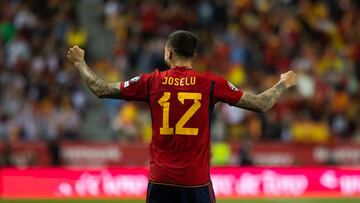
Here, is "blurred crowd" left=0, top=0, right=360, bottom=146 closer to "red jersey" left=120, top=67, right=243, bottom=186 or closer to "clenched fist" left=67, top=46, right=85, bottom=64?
"clenched fist" left=67, top=46, right=85, bottom=64

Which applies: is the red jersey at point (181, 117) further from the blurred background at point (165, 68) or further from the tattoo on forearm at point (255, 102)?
the blurred background at point (165, 68)

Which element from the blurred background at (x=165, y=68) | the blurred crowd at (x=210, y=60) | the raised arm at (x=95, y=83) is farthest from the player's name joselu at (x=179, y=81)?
the blurred crowd at (x=210, y=60)

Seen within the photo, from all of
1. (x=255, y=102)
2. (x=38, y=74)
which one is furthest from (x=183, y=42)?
(x=38, y=74)

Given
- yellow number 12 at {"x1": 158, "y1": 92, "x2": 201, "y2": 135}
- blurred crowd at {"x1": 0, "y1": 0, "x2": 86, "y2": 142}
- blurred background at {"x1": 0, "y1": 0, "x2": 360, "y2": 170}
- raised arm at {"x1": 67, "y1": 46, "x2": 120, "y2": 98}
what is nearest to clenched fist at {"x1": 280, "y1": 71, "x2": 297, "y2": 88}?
yellow number 12 at {"x1": 158, "y1": 92, "x2": 201, "y2": 135}

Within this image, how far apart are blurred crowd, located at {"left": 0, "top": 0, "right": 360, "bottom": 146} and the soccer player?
12.8 metres

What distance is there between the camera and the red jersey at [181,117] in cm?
595

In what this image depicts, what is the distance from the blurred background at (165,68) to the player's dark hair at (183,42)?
12408 millimetres

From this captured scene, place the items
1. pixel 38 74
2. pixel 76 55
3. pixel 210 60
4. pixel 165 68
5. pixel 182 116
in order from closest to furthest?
pixel 182 116
pixel 76 55
pixel 165 68
pixel 38 74
pixel 210 60

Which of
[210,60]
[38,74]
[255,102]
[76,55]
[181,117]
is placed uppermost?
[210,60]

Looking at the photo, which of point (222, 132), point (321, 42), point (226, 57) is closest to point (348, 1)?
point (321, 42)

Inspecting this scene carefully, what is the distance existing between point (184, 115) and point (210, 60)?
46.4ft

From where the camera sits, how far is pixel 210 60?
65.8 ft

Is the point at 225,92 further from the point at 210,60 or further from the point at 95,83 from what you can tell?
the point at 210,60

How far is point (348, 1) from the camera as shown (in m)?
21.8
